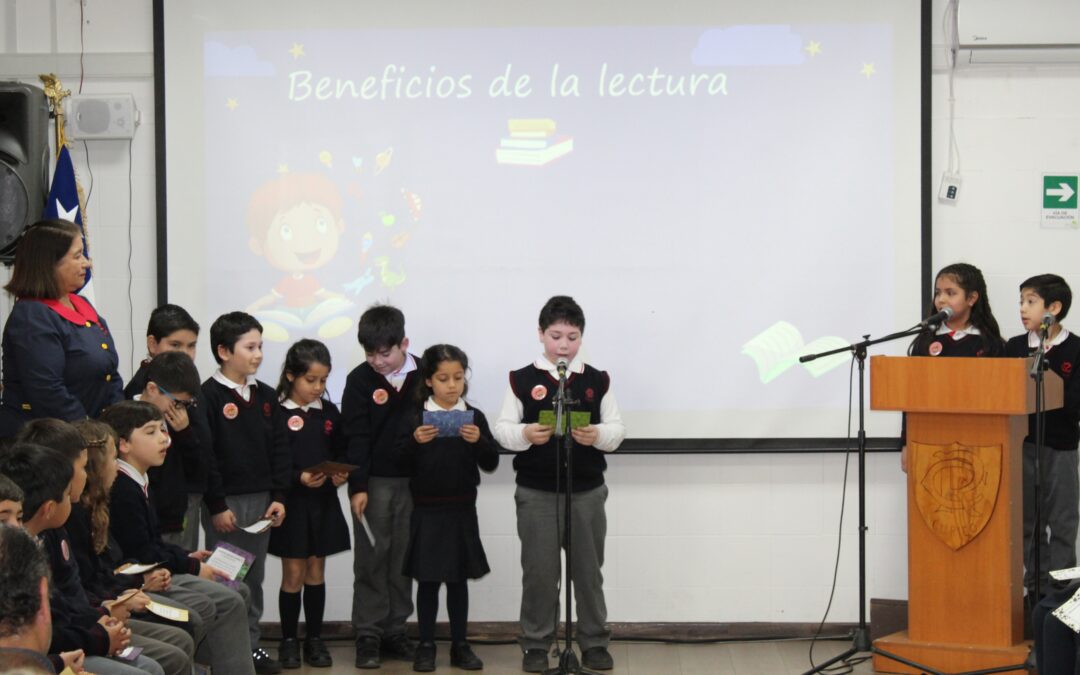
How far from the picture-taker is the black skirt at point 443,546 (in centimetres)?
474

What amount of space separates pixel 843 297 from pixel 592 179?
118cm

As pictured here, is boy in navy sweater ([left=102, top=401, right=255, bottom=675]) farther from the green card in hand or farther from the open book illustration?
the open book illustration

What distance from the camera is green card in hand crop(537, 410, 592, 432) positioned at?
4398 mm

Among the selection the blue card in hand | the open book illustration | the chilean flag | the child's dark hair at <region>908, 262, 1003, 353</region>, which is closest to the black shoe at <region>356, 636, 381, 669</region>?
the blue card in hand

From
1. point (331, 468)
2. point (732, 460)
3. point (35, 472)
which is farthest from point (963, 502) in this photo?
point (35, 472)

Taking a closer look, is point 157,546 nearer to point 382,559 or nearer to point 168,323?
point 168,323

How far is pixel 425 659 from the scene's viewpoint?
4.82 m

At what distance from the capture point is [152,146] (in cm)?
544

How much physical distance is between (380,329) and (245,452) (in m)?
0.70

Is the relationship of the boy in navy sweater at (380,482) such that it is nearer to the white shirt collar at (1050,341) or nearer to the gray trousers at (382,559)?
the gray trousers at (382,559)

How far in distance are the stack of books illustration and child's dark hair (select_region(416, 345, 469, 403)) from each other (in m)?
0.97

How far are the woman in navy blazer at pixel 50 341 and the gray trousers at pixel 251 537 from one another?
0.68m

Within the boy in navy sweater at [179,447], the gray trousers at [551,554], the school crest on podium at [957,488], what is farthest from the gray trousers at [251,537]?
the school crest on podium at [957,488]

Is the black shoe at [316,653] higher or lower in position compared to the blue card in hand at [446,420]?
lower
